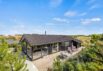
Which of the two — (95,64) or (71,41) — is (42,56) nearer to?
(71,41)

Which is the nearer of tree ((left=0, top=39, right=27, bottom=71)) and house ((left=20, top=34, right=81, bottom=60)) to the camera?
tree ((left=0, top=39, right=27, bottom=71))

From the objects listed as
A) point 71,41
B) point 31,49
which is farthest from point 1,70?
point 71,41

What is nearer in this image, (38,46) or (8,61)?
(8,61)

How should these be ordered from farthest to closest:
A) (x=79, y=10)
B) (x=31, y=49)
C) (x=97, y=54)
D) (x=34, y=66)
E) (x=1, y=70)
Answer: (x=31, y=49) < (x=34, y=66) < (x=79, y=10) < (x=97, y=54) < (x=1, y=70)

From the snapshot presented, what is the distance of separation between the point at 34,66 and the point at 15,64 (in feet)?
47.1

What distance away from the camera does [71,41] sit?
4962 cm

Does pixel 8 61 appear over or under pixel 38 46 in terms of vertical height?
over

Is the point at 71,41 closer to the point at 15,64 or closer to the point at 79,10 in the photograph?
the point at 79,10

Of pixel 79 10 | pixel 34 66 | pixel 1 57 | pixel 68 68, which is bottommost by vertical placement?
pixel 34 66

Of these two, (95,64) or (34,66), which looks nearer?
(95,64)

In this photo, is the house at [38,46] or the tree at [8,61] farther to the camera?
the house at [38,46]

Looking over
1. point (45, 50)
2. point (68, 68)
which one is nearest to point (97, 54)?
point (68, 68)

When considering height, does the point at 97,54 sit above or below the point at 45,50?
above

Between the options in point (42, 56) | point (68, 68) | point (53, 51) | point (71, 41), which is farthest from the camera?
point (71, 41)
